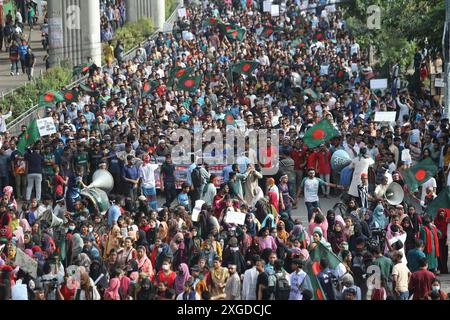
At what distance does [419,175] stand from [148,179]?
15.5 ft

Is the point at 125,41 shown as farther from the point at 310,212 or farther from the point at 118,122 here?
the point at 310,212

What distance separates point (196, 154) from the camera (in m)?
25.5

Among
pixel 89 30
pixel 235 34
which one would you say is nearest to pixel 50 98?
pixel 89 30

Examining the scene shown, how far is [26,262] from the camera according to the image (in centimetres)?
1808

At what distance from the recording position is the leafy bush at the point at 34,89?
3331 cm

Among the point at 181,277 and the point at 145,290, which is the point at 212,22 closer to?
the point at 181,277

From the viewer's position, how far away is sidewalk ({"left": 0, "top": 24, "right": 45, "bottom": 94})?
3978 cm

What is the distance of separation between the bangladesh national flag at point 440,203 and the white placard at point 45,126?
850 centimetres

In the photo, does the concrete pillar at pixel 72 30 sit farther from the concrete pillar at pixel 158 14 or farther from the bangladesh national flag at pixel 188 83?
the concrete pillar at pixel 158 14

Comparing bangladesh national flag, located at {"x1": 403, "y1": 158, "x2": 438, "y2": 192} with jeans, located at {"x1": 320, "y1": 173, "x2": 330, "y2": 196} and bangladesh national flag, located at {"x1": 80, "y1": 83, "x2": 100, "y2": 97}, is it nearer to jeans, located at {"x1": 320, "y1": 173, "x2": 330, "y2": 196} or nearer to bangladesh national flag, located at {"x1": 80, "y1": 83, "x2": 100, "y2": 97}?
jeans, located at {"x1": 320, "y1": 173, "x2": 330, "y2": 196}

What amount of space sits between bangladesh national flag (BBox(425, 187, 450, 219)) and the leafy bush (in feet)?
47.5

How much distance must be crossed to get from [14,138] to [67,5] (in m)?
15.8

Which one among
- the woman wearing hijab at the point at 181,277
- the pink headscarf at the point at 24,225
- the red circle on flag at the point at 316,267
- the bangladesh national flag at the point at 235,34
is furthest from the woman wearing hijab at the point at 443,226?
Result: the bangladesh national flag at the point at 235,34

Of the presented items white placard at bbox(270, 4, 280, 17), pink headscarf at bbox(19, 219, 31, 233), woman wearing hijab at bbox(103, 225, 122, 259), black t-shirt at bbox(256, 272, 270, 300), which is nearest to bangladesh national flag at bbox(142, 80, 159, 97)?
pink headscarf at bbox(19, 219, 31, 233)
